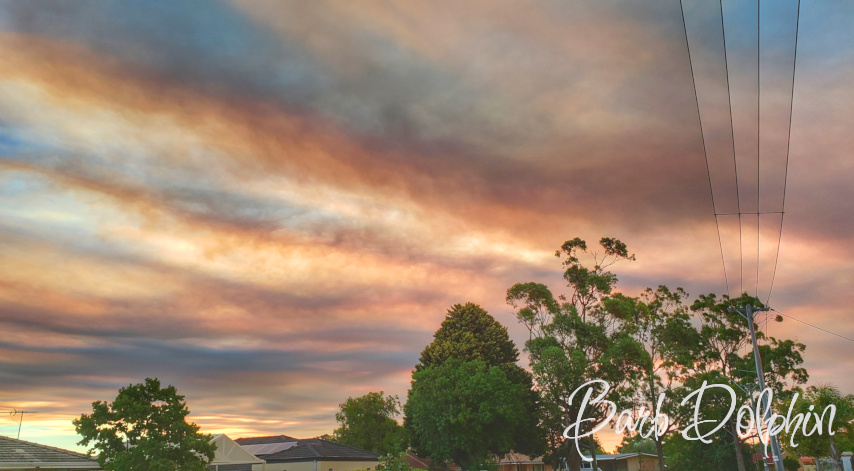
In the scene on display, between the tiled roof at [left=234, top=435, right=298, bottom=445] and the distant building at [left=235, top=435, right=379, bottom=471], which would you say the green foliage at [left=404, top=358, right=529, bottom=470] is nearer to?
the distant building at [left=235, top=435, right=379, bottom=471]

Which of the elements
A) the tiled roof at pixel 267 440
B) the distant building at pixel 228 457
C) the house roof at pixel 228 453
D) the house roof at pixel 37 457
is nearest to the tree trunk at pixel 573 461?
the distant building at pixel 228 457

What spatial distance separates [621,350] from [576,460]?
1048 centimetres

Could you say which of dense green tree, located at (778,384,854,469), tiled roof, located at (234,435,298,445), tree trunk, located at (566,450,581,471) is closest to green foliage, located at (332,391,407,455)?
tiled roof, located at (234,435,298,445)

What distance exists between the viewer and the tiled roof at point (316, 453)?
2153 inches

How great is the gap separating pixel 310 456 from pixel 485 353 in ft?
59.8

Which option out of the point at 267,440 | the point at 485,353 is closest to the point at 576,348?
the point at 485,353

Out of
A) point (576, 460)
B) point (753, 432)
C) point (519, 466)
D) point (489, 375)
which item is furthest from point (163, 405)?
point (519, 466)

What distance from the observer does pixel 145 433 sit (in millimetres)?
32750

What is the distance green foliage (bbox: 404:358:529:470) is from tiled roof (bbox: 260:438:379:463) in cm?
725

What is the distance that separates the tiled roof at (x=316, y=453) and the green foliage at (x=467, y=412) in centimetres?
725

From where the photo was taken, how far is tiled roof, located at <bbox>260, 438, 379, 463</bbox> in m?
54.7

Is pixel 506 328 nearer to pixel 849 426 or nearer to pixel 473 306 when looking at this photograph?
pixel 473 306

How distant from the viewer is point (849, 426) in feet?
136

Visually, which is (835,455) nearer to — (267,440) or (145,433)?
(145,433)
